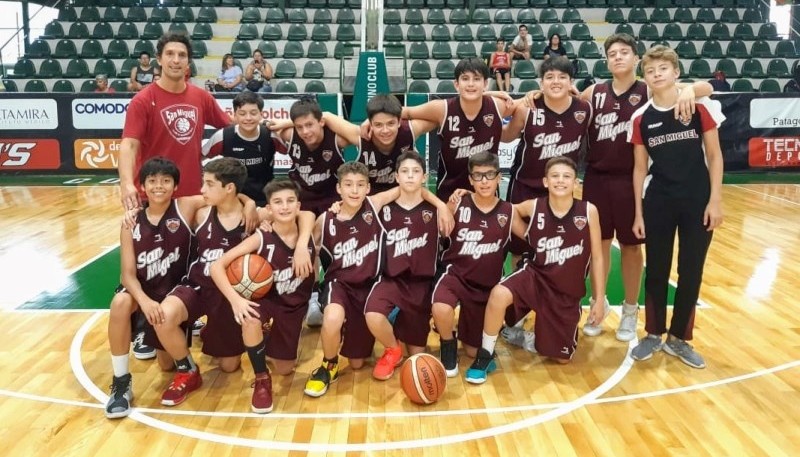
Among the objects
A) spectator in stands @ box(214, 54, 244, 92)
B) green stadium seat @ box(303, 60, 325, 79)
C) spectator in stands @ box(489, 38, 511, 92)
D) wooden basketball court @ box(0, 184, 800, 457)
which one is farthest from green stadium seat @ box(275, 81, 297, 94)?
wooden basketball court @ box(0, 184, 800, 457)

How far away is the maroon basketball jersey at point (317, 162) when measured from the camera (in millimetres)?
4125

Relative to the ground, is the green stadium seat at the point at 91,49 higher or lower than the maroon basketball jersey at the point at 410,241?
higher

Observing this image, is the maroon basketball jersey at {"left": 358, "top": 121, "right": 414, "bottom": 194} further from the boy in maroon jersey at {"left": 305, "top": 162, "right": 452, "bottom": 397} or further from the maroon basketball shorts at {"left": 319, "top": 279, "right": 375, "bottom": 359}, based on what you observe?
the maroon basketball shorts at {"left": 319, "top": 279, "right": 375, "bottom": 359}

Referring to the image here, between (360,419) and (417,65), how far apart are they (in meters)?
10.4

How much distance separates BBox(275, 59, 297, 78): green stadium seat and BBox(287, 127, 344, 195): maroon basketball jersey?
8.77 metres

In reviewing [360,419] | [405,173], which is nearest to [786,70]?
[405,173]

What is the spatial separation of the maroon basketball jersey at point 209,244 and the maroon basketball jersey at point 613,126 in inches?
81.0

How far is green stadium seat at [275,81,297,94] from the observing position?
11656mm

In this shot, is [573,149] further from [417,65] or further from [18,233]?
[417,65]

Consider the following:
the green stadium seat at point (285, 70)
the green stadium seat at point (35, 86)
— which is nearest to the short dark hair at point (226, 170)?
the green stadium seat at point (285, 70)

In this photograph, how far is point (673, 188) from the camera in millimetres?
3514

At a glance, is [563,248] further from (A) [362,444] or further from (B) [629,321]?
(A) [362,444]

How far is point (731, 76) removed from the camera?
1302 centimetres

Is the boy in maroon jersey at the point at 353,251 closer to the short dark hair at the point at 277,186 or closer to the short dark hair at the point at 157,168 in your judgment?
the short dark hair at the point at 277,186
